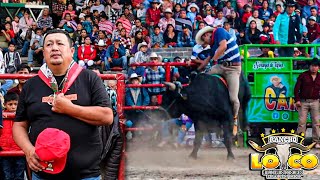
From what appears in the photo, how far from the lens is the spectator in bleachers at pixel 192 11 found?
55.3 ft

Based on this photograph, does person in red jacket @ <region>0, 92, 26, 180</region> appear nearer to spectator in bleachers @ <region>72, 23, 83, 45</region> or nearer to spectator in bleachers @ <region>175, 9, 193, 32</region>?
spectator in bleachers @ <region>72, 23, 83, 45</region>

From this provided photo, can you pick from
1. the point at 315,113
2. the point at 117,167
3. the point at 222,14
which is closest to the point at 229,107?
the point at 315,113

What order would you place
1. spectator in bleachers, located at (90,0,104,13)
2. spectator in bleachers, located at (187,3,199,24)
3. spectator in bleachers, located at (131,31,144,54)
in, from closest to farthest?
spectator in bleachers, located at (131,31,144,54)
spectator in bleachers, located at (187,3,199,24)
spectator in bleachers, located at (90,0,104,13)

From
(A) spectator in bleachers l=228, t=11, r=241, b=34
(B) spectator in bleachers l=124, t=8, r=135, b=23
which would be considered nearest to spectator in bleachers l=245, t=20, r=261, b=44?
(A) spectator in bleachers l=228, t=11, r=241, b=34

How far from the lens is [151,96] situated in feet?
35.5

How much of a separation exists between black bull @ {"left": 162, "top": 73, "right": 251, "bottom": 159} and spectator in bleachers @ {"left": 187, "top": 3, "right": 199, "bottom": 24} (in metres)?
6.24

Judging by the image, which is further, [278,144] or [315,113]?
[315,113]

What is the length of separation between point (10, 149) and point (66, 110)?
10.5ft

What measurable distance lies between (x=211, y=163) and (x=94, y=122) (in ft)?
20.1

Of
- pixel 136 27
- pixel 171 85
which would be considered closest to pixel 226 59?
pixel 171 85

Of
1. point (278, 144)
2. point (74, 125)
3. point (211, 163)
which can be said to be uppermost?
point (74, 125)

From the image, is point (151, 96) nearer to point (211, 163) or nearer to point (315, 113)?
point (211, 163)

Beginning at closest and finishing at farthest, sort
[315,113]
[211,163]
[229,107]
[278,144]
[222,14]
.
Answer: [278,144] → [211,163] → [229,107] → [315,113] → [222,14]

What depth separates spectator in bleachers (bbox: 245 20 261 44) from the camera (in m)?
15.8
